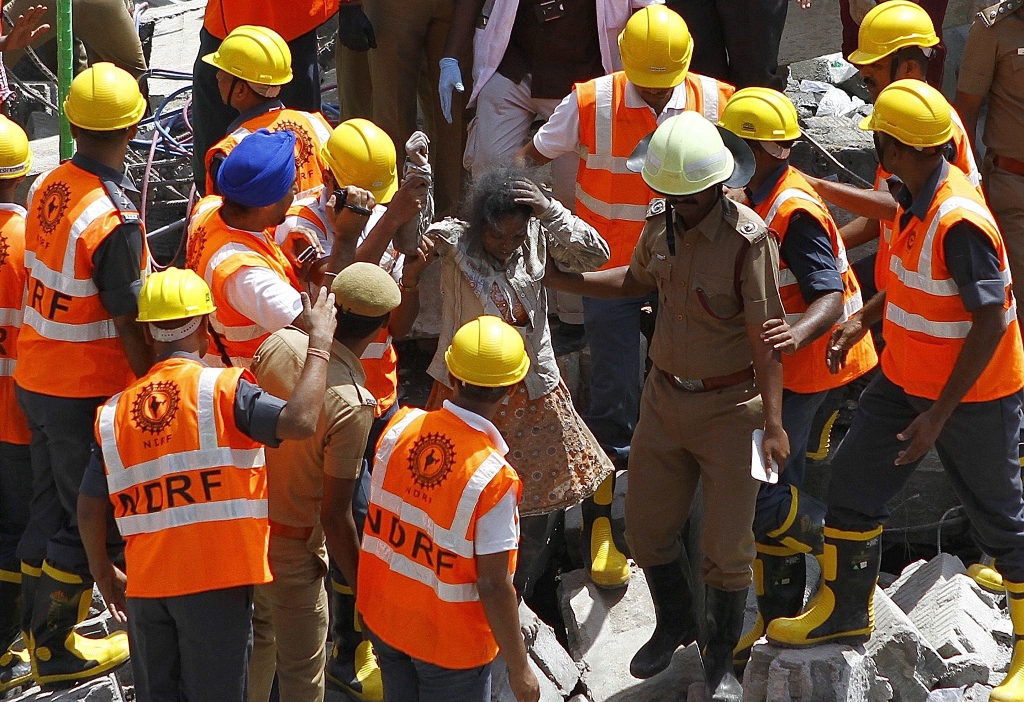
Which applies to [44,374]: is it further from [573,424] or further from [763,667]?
[763,667]

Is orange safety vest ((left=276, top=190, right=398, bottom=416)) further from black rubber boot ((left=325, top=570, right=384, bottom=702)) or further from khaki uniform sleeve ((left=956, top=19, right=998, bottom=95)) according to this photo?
khaki uniform sleeve ((left=956, top=19, right=998, bottom=95))

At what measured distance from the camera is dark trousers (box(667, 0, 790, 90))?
250 inches

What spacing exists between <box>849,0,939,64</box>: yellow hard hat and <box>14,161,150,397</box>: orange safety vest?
10.2 ft

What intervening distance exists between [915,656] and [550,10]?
3386mm

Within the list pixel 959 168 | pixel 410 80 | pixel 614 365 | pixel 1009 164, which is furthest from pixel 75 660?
pixel 1009 164

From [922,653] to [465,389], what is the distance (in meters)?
2.61

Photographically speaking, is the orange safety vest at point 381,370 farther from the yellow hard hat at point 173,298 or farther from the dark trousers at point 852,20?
the dark trousers at point 852,20

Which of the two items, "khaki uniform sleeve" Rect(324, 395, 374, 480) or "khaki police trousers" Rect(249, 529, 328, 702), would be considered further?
"khaki police trousers" Rect(249, 529, 328, 702)

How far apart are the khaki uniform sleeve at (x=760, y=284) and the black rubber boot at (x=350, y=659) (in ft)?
6.78

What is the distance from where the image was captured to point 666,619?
17.4 ft

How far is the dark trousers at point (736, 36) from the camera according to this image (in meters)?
6.35

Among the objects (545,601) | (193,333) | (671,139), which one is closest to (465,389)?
(193,333)

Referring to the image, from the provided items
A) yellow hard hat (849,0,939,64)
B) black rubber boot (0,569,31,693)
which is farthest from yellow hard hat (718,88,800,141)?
black rubber boot (0,569,31,693)

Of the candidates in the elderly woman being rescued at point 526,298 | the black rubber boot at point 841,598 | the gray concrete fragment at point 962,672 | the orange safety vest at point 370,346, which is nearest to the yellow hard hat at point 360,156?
the orange safety vest at point 370,346
